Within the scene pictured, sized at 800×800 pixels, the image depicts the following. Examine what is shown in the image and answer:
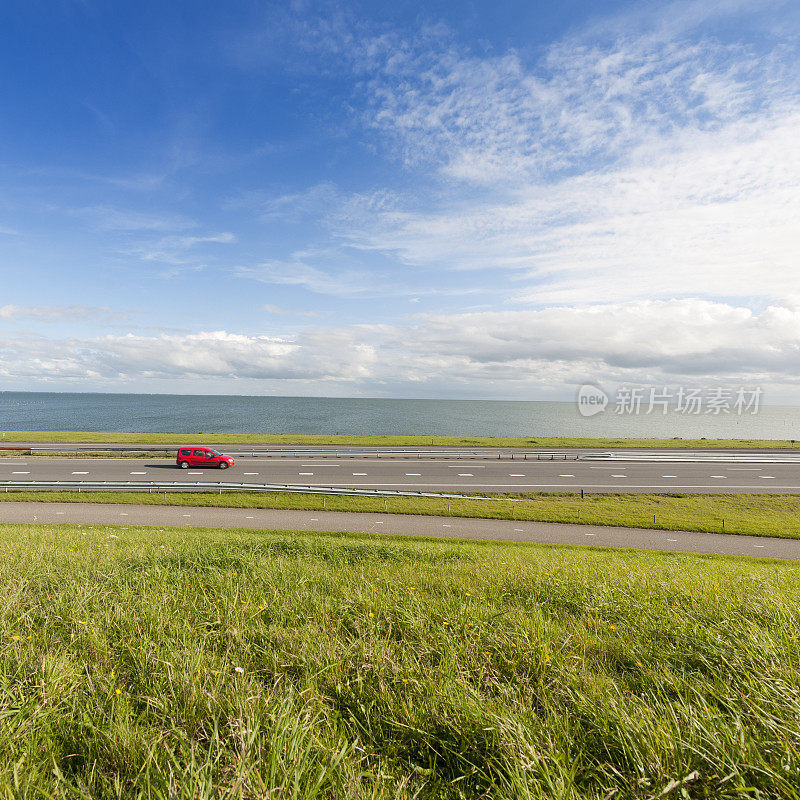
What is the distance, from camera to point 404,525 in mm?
19688

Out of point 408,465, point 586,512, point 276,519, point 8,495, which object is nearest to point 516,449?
point 408,465

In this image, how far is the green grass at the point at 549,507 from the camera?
2073 centimetres

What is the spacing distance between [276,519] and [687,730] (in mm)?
19475

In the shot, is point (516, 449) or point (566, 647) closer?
point (566, 647)

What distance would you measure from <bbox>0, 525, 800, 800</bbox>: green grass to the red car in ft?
92.3

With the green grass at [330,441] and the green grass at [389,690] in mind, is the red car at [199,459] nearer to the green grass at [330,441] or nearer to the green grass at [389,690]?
the green grass at [330,441]

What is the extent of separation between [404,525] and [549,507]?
30.2 ft

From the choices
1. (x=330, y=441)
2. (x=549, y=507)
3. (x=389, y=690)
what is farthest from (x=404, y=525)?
(x=330, y=441)

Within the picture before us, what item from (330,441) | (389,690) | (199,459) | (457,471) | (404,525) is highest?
(389,690)

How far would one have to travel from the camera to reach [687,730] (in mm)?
2771

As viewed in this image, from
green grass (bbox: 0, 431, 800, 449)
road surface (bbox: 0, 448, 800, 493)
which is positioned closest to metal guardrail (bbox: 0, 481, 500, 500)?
road surface (bbox: 0, 448, 800, 493)

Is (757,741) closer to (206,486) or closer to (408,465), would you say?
(206,486)

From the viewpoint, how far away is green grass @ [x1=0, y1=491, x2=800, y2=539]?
20.7m

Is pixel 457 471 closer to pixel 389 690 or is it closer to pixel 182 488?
pixel 182 488
